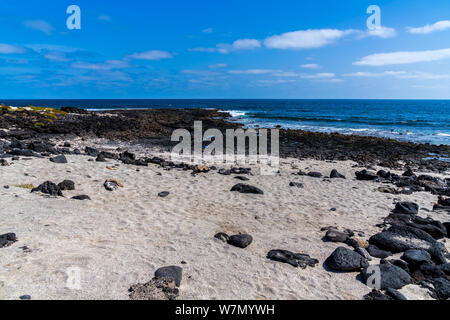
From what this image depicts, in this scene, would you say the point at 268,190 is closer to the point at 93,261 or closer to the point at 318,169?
the point at 318,169

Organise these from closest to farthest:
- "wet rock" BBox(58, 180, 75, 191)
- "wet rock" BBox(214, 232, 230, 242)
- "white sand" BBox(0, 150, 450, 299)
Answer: "white sand" BBox(0, 150, 450, 299) → "wet rock" BBox(214, 232, 230, 242) → "wet rock" BBox(58, 180, 75, 191)

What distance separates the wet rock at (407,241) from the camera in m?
6.09

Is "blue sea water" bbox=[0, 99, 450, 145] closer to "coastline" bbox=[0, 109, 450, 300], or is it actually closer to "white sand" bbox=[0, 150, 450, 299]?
"coastline" bbox=[0, 109, 450, 300]

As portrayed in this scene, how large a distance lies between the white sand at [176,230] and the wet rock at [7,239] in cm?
14

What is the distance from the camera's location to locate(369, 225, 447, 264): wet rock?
20.0 ft

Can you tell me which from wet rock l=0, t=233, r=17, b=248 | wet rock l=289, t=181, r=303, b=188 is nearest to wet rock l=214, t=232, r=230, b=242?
wet rock l=0, t=233, r=17, b=248

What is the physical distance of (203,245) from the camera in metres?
6.25

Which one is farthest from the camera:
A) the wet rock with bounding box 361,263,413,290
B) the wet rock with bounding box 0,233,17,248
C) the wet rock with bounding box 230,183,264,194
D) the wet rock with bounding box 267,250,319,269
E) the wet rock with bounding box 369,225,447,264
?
the wet rock with bounding box 230,183,264,194

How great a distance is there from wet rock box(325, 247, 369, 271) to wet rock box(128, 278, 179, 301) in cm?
281

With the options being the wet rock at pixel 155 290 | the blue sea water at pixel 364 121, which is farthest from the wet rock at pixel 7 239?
the blue sea water at pixel 364 121

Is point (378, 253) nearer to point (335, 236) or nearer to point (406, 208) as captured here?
point (335, 236)

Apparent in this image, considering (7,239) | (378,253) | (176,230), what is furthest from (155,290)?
(378,253)
